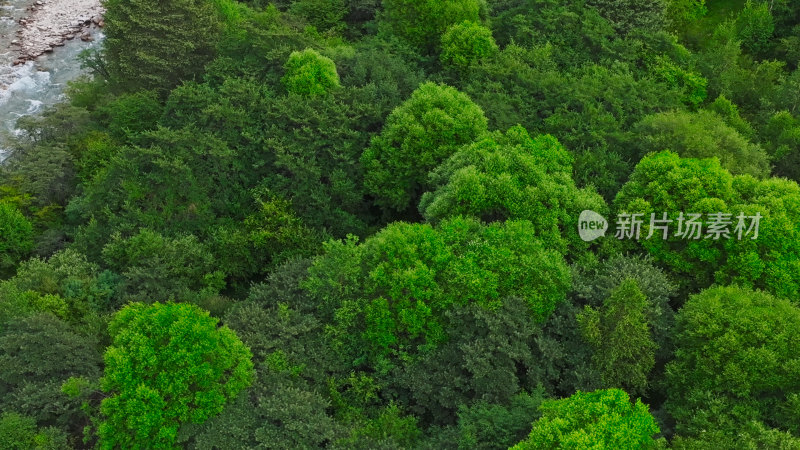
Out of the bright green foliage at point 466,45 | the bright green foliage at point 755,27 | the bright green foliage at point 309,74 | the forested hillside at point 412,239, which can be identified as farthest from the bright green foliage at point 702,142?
the bright green foliage at point 309,74

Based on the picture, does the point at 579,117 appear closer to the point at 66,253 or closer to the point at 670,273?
the point at 670,273

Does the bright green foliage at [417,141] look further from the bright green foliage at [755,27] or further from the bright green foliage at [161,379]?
the bright green foliage at [755,27]

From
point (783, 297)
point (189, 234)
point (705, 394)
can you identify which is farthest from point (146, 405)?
point (783, 297)

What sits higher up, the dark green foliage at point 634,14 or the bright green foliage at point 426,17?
the dark green foliage at point 634,14

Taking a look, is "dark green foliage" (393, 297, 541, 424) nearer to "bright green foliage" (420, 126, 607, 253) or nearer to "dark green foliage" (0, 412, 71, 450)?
"bright green foliage" (420, 126, 607, 253)

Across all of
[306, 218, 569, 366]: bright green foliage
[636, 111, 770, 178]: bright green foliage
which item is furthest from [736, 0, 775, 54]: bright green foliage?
[306, 218, 569, 366]: bright green foliage

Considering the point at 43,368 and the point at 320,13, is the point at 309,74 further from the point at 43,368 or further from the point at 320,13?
the point at 43,368
